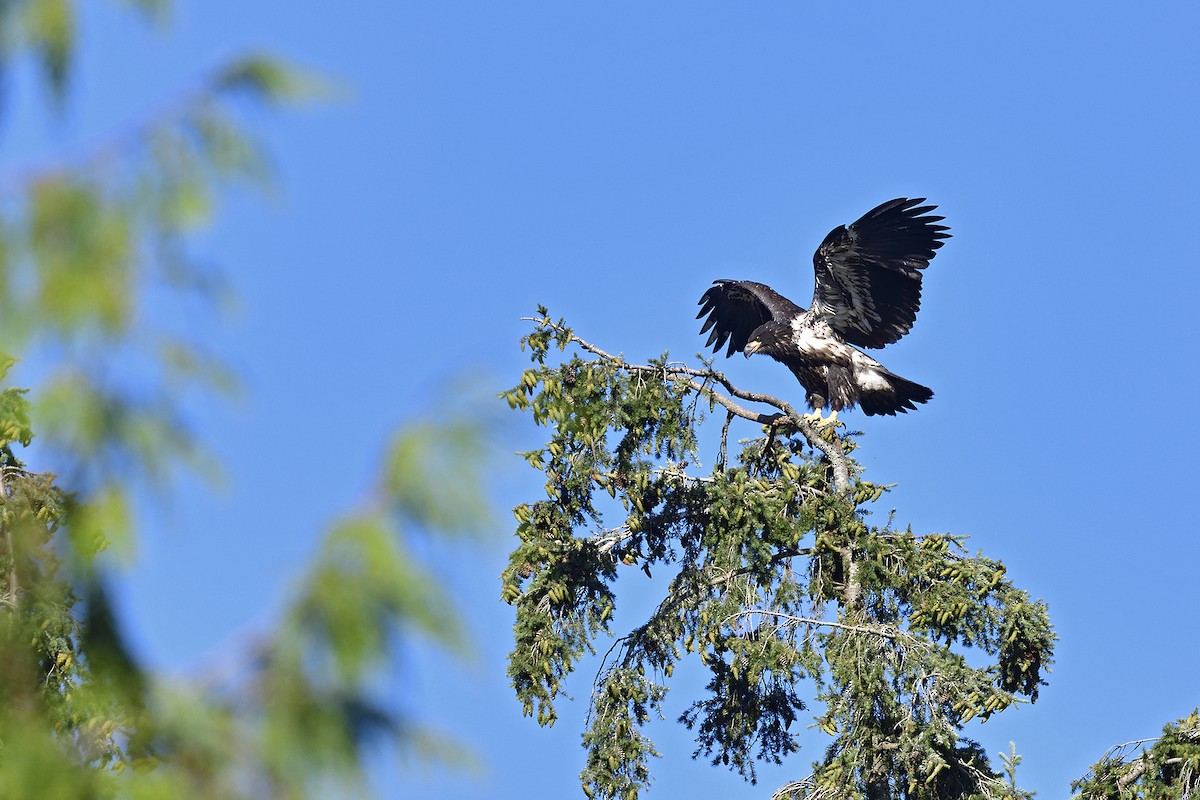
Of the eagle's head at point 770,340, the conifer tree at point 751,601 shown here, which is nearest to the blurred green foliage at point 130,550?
the conifer tree at point 751,601

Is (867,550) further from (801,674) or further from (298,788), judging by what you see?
(298,788)

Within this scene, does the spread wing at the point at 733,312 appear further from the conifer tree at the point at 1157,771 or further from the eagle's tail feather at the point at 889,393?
the conifer tree at the point at 1157,771

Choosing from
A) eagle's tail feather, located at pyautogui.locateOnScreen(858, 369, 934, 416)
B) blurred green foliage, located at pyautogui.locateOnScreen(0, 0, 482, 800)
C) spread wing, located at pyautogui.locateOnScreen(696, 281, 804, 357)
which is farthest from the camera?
spread wing, located at pyautogui.locateOnScreen(696, 281, 804, 357)

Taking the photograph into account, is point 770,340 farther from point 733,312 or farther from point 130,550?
point 130,550

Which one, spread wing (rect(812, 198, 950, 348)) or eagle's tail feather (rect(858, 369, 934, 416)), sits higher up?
spread wing (rect(812, 198, 950, 348))

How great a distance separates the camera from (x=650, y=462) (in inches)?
314

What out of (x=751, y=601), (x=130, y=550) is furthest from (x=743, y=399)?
(x=130, y=550)

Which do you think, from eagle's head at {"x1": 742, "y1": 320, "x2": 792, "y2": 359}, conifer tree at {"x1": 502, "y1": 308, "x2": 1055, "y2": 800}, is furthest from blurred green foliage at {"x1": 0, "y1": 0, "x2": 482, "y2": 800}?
eagle's head at {"x1": 742, "y1": 320, "x2": 792, "y2": 359}

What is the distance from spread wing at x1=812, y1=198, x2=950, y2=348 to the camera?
36.5 feet

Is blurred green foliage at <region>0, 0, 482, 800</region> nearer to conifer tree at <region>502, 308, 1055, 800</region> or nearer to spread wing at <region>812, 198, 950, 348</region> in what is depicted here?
conifer tree at <region>502, 308, 1055, 800</region>

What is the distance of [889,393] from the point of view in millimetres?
10906

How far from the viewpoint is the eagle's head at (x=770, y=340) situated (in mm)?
11266

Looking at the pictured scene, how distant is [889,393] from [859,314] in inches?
32.1

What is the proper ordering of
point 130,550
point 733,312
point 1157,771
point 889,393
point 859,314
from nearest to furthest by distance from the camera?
point 130,550 < point 1157,771 < point 889,393 < point 859,314 < point 733,312
